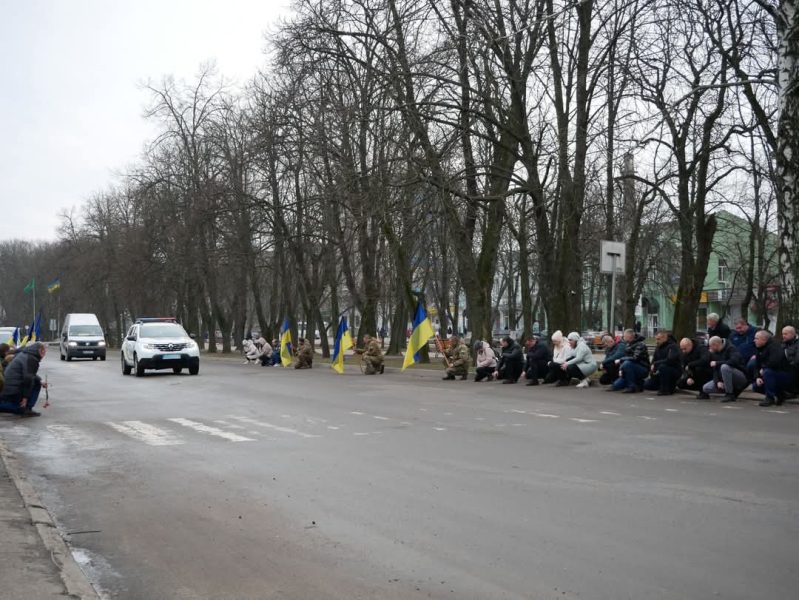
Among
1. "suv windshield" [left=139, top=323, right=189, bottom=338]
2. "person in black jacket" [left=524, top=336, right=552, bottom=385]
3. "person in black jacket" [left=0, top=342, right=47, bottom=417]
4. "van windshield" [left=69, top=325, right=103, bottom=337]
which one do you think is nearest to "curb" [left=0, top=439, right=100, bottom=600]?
"person in black jacket" [left=0, top=342, right=47, bottom=417]

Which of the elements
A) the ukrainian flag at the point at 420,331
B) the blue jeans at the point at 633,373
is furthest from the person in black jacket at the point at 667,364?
the ukrainian flag at the point at 420,331

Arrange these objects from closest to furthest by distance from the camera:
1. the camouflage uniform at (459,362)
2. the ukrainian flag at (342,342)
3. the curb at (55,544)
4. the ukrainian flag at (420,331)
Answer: the curb at (55,544), the camouflage uniform at (459,362), the ukrainian flag at (420,331), the ukrainian flag at (342,342)

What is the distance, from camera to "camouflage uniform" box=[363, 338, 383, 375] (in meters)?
31.3

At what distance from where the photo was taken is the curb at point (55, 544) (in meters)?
5.40

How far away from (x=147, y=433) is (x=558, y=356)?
12627 millimetres

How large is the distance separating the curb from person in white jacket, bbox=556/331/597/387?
1554 centimetres

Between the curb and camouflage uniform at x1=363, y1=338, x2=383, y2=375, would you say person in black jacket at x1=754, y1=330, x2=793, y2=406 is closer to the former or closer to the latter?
the curb

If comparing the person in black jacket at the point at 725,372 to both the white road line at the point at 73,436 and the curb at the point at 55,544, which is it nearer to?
the white road line at the point at 73,436

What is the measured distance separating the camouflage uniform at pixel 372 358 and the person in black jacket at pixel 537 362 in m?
7.96

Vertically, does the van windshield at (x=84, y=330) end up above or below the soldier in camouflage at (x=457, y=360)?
above

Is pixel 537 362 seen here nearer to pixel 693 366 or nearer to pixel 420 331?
pixel 693 366

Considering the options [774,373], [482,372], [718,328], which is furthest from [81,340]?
[774,373]

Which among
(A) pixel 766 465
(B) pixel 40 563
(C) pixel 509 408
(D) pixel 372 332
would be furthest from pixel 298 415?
(D) pixel 372 332

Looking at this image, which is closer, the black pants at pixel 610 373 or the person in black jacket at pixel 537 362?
the black pants at pixel 610 373
